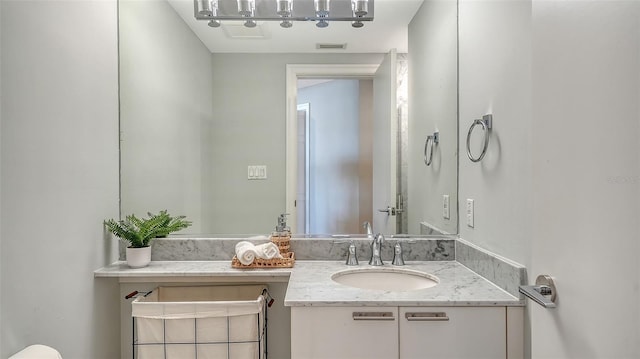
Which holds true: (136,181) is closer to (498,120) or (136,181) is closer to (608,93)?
(498,120)

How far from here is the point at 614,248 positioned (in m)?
0.56

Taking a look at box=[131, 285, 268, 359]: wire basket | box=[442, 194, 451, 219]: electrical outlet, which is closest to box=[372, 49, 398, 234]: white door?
box=[442, 194, 451, 219]: electrical outlet

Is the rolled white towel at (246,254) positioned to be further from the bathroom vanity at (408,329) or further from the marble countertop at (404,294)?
the bathroom vanity at (408,329)

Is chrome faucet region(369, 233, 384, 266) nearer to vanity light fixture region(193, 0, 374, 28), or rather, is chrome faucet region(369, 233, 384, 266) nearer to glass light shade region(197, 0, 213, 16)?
vanity light fixture region(193, 0, 374, 28)

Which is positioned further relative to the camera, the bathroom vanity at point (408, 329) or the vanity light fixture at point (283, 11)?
the vanity light fixture at point (283, 11)

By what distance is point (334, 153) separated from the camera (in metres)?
1.83

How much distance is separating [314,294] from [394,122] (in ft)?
3.24

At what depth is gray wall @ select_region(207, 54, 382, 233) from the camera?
5.76ft

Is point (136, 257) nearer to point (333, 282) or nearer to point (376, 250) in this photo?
point (333, 282)

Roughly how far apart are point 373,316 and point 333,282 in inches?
9.3

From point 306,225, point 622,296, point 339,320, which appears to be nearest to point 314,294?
point 339,320

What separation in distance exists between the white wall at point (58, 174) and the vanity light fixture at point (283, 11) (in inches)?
17.0

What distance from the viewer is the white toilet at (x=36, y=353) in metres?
1.04

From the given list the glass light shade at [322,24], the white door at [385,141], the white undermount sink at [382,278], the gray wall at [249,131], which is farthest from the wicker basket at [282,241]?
the glass light shade at [322,24]
